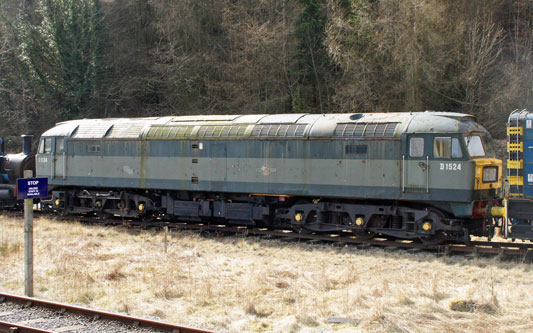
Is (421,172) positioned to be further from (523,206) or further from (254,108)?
(254,108)

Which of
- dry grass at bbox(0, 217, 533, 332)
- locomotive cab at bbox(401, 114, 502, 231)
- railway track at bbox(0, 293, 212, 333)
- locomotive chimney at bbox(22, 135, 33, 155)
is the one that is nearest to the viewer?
railway track at bbox(0, 293, 212, 333)

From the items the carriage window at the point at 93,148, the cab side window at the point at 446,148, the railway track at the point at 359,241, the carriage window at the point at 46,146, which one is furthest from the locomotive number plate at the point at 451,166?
the carriage window at the point at 46,146

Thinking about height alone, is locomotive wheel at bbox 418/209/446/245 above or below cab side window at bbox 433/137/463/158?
below

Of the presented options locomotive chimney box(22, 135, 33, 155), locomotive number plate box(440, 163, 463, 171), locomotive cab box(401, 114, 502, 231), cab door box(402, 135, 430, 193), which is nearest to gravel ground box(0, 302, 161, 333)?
cab door box(402, 135, 430, 193)

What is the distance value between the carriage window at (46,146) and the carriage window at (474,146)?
15841 millimetres

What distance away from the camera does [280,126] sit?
16156mm

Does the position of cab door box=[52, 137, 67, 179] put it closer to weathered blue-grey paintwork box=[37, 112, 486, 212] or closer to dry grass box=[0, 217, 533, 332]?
weathered blue-grey paintwork box=[37, 112, 486, 212]

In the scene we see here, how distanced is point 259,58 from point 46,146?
16278 mm

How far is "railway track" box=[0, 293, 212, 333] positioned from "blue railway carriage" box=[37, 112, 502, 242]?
8297 millimetres

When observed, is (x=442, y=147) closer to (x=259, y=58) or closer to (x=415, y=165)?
(x=415, y=165)

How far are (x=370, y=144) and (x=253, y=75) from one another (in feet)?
65.3

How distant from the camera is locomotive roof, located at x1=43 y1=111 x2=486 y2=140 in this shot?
14234mm

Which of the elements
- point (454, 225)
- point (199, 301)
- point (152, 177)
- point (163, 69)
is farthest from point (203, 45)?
point (199, 301)

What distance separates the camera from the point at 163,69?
36.7 m
